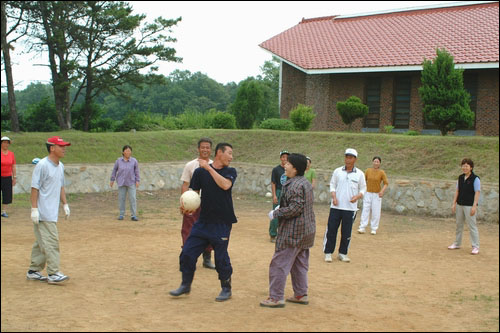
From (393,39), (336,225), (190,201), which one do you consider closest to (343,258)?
(336,225)

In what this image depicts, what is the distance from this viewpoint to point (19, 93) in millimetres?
64438

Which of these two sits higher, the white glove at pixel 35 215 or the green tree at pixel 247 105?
the green tree at pixel 247 105

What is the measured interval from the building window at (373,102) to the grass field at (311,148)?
20.2 feet

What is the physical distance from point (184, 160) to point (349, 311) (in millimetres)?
16492

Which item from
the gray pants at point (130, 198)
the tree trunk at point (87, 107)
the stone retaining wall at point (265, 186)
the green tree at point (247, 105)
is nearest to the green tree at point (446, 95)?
the stone retaining wall at point (265, 186)

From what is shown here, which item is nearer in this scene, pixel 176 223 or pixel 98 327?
pixel 98 327

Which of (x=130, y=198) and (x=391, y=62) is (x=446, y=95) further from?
(x=130, y=198)

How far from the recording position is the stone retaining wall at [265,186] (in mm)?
16953

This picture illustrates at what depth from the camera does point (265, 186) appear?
21.4 metres

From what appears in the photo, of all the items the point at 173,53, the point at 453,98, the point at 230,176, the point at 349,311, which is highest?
the point at 173,53

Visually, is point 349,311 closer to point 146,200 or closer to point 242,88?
point 146,200

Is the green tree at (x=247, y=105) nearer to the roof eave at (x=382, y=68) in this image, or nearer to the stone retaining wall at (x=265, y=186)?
the roof eave at (x=382, y=68)

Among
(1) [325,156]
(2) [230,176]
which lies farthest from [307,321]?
(1) [325,156]

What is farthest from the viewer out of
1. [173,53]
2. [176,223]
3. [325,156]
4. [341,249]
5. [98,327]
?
[173,53]
